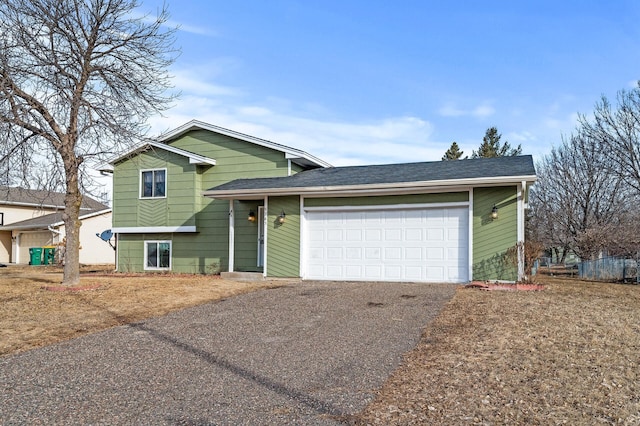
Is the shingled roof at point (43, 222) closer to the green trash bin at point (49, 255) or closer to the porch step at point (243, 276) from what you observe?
the green trash bin at point (49, 255)

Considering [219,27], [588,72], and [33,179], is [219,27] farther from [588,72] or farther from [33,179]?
[588,72]

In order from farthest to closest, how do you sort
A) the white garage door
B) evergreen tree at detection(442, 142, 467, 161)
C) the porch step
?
evergreen tree at detection(442, 142, 467, 161)
the porch step
the white garage door

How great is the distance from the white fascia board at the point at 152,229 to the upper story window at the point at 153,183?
1.12m

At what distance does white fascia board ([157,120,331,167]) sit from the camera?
51.5 ft

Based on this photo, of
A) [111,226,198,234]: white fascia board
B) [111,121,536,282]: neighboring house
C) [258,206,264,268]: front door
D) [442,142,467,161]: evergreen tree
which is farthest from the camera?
[442,142,467,161]: evergreen tree

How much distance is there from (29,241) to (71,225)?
73.0 feet

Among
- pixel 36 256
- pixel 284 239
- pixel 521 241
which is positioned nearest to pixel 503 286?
pixel 521 241

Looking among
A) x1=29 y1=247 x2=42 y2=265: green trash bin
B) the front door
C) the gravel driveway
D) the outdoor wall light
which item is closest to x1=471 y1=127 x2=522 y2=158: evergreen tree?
the front door

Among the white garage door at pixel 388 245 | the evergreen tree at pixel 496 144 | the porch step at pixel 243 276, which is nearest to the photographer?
the white garage door at pixel 388 245

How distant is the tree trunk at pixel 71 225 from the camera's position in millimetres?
11703

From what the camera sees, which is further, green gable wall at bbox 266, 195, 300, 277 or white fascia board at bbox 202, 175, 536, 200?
green gable wall at bbox 266, 195, 300, 277

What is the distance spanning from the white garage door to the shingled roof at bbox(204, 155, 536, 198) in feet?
2.90

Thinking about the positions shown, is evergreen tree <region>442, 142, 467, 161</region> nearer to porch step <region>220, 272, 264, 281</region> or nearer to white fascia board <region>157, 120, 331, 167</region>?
white fascia board <region>157, 120, 331, 167</region>

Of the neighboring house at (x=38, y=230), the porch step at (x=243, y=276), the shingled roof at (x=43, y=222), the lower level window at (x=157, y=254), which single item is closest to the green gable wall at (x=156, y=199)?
the lower level window at (x=157, y=254)
